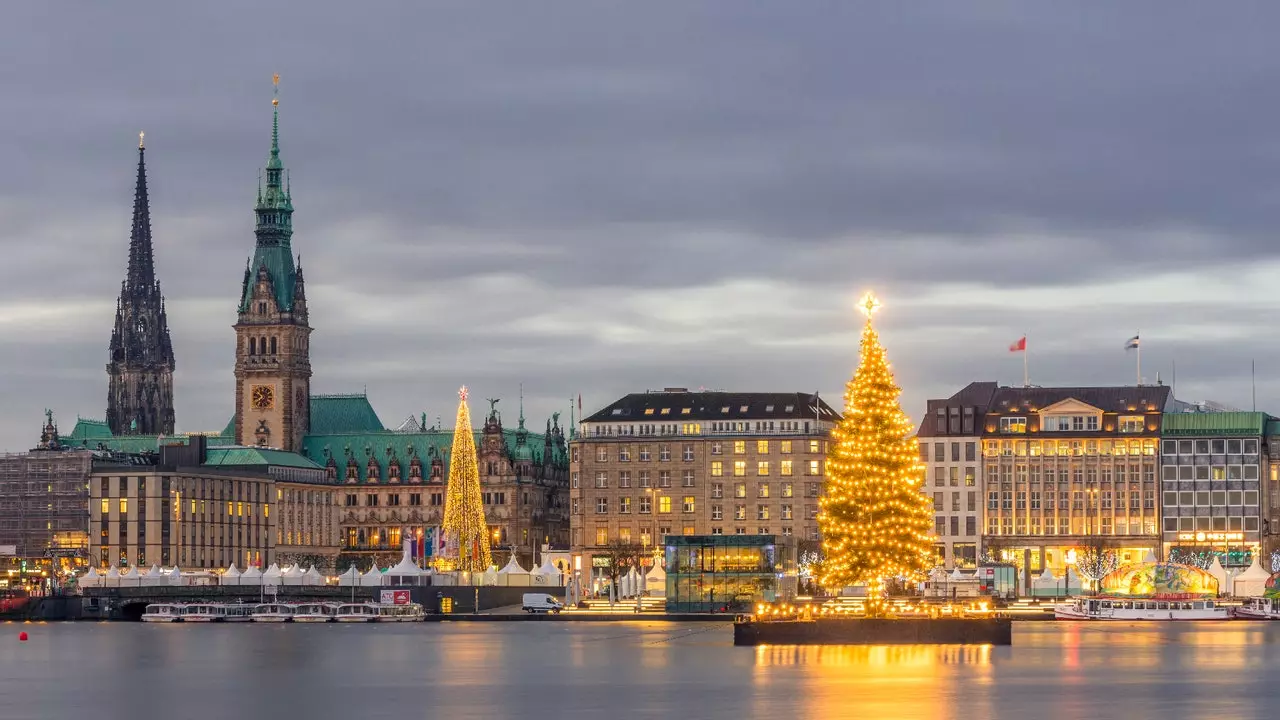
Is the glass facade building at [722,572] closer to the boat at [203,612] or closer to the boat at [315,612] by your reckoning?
the boat at [315,612]

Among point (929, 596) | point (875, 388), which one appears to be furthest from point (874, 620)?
point (929, 596)

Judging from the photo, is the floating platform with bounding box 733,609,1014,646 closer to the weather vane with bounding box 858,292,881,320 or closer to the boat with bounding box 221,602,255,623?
the weather vane with bounding box 858,292,881,320

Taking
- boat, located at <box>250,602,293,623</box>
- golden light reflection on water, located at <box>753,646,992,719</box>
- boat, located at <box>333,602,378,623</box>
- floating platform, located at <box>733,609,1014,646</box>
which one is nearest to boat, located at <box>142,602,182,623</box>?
boat, located at <box>250,602,293,623</box>

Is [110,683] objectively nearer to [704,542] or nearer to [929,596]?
[704,542]

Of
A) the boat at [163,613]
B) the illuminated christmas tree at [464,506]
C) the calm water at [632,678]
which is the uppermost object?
the illuminated christmas tree at [464,506]

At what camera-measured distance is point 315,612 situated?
179375mm

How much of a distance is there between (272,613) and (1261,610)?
214 feet

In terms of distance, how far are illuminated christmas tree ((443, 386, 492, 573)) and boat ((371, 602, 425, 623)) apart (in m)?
5.40

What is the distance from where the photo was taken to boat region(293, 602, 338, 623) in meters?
175

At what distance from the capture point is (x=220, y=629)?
155 metres

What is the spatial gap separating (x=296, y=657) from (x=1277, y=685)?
43.3m

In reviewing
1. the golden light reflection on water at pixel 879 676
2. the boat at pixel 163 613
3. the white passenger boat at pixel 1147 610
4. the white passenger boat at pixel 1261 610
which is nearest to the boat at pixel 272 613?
the boat at pixel 163 613

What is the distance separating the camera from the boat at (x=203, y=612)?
586ft

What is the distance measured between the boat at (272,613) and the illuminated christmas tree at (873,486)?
6850 cm
